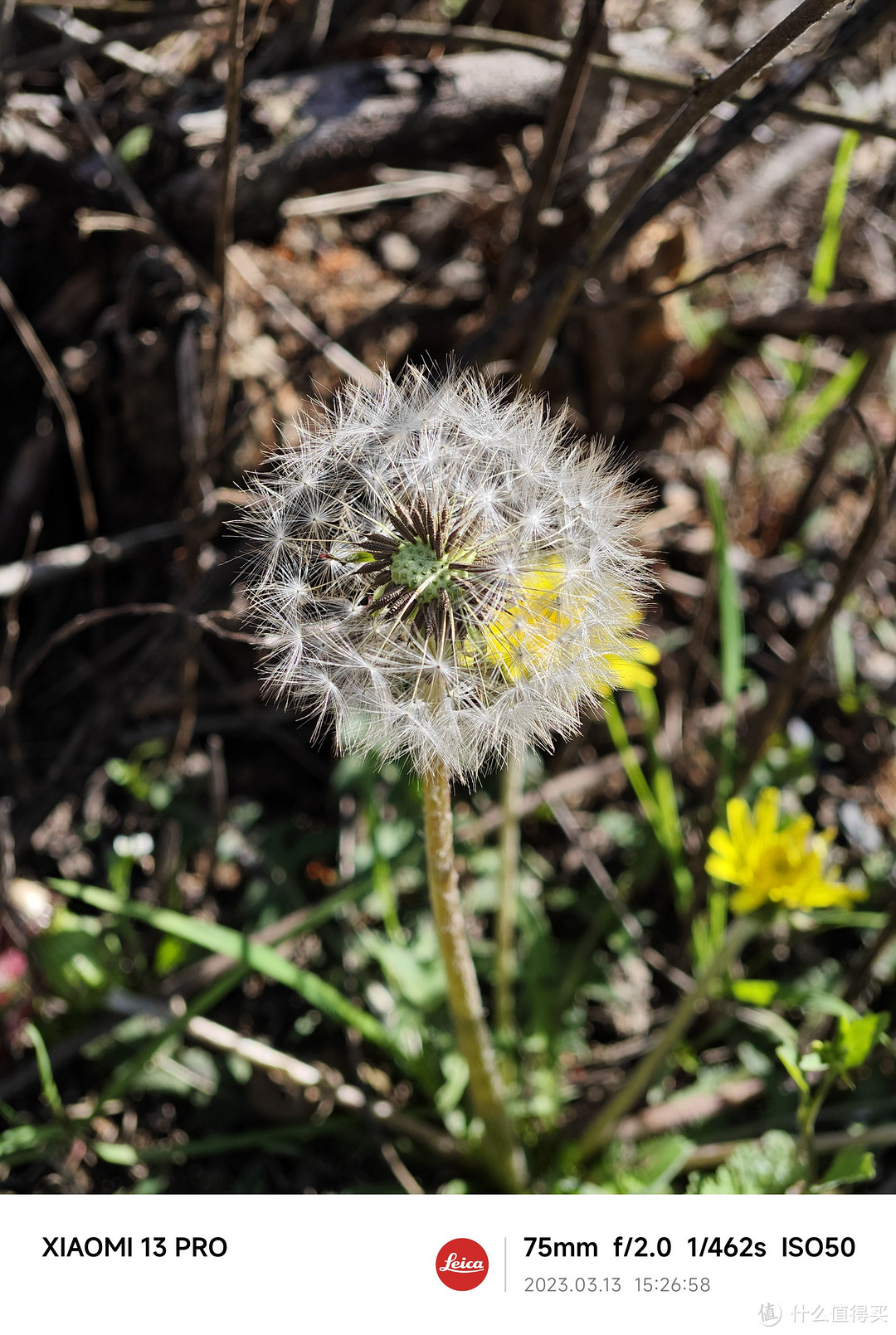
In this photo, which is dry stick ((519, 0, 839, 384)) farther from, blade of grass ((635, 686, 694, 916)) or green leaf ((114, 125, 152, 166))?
green leaf ((114, 125, 152, 166))

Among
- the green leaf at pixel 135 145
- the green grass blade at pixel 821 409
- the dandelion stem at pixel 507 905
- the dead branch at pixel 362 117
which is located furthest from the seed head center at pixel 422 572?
the green grass blade at pixel 821 409

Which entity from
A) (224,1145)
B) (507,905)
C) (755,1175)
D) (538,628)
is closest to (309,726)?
(507,905)

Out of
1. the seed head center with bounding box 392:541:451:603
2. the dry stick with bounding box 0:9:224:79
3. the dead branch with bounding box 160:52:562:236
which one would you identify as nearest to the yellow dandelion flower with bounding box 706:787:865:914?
the seed head center with bounding box 392:541:451:603

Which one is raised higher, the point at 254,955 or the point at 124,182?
the point at 124,182

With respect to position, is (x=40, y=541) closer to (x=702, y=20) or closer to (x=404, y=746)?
(x=404, y=746)
